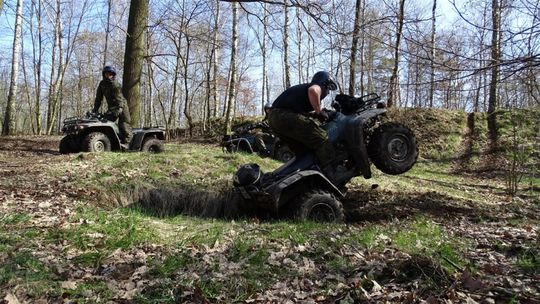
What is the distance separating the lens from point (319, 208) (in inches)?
238

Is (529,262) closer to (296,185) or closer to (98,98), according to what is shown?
(296,185)

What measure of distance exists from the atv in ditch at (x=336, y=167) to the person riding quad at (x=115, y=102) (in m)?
5.35

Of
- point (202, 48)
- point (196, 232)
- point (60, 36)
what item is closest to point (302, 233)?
point (196, 232)

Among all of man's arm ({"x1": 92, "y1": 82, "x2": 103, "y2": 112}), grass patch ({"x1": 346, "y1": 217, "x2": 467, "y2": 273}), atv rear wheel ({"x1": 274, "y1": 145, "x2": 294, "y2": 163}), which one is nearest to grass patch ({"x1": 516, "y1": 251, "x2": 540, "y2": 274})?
grass patch ({"x1": 346, "y1": 217, "x2": 467, "y2": 273})

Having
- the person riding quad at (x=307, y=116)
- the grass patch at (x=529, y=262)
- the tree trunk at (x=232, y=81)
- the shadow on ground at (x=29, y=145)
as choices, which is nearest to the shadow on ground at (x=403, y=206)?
the person riding quad at (x=307, y=116)

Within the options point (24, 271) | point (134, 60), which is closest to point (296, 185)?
point (24, 271)

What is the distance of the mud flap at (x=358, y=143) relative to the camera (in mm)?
6113

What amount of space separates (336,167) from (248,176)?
1.28 metres

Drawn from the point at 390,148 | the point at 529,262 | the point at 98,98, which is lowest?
the point at 529,262

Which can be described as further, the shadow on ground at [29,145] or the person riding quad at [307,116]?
the shadow on ground at [29,145]

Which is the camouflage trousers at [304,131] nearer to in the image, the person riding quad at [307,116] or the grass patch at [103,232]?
the person riding quad at [307,116]

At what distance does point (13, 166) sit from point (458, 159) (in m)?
16.0

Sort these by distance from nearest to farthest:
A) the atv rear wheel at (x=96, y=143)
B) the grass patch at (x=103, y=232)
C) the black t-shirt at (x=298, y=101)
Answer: the grass patch at (x=103, y=232) → the black t-shirt at (x=298, y=101) → the atv rear wheel at (x=96, y=143)

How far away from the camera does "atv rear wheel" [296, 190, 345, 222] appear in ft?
19.4
